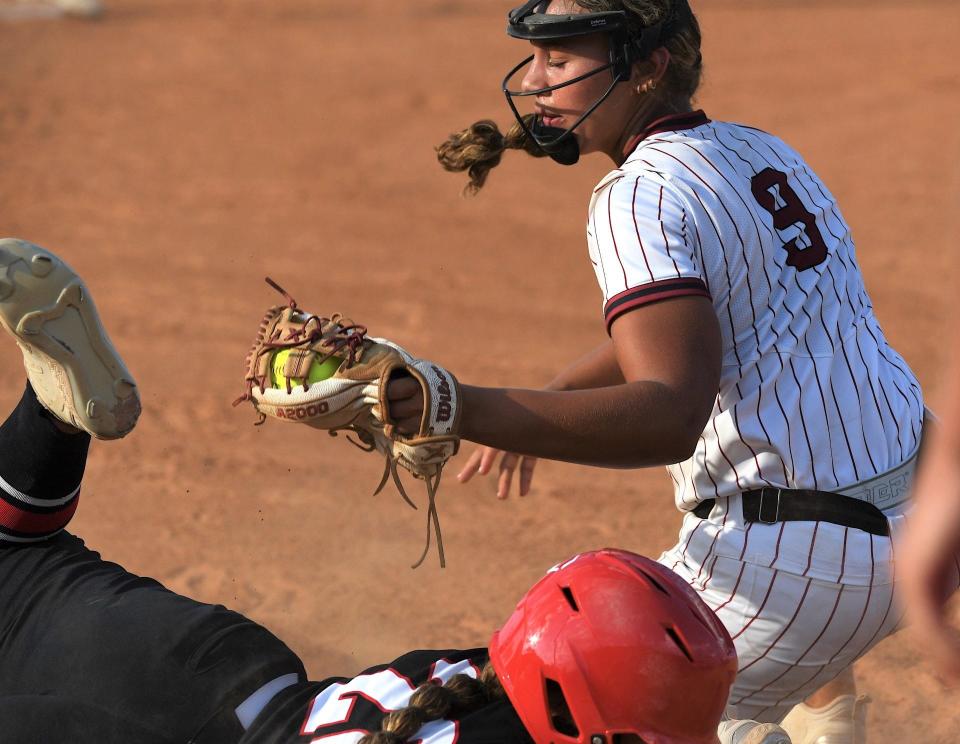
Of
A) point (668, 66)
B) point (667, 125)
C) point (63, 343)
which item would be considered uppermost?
point (668, 66)

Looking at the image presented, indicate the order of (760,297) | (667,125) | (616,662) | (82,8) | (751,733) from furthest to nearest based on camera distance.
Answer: (82,8), (667,125), (751,733), (760,297), (616,662)

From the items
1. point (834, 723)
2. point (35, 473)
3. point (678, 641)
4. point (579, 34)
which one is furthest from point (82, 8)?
point (678, 641)

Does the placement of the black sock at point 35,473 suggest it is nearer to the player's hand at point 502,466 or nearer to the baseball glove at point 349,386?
the baseball glove at point 349,386

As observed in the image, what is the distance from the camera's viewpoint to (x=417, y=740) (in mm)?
2373

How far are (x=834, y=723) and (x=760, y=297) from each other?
1503mm

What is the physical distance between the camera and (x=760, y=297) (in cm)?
273

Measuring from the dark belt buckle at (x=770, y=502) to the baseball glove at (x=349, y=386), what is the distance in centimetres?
76

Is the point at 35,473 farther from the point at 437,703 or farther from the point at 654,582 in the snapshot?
the point at 654,582

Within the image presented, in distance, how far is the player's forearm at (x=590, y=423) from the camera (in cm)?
239

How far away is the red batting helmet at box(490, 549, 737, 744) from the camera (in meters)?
2.31

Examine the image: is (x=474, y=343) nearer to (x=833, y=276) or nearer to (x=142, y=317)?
(x=142, y=317)

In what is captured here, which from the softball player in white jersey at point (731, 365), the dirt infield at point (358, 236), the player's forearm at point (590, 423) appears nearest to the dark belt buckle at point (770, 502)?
the softball player in white jersey at point (731, 365)

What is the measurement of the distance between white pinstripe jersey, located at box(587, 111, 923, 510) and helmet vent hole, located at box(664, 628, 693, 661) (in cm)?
57

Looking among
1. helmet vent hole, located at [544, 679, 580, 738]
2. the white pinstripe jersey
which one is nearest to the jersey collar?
the white pinstripe jersey
